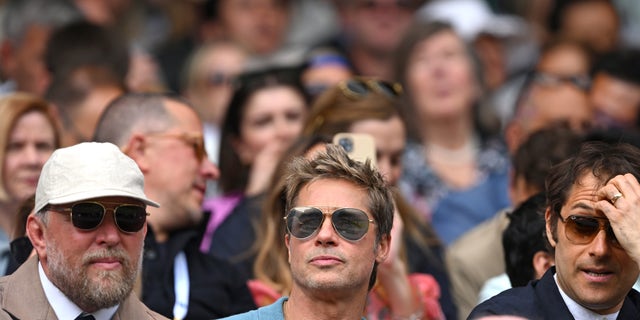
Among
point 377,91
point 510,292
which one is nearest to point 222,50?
point 377,91

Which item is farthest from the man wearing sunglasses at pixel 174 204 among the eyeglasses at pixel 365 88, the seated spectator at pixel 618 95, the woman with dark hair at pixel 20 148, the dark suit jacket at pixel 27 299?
the seated spectator at pixel 618 95

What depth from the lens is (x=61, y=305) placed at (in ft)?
19.4

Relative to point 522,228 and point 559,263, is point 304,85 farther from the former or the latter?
point 559,263

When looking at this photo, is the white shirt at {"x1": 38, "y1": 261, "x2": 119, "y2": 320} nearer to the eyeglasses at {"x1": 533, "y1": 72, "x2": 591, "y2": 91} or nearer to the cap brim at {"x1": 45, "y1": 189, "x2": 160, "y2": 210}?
the cap brim at {"x1": 45, "y1": 189, "x2": 160, "y2": 210}

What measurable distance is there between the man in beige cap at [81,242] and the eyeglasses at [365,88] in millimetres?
2997

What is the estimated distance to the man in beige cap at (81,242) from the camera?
5855mm

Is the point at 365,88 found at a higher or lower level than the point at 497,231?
higher

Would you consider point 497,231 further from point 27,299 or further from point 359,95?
point 27,299

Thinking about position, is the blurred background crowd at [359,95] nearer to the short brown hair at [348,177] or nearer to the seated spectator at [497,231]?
the seated spectator at [497,231]

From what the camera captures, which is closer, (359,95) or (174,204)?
(174,204)

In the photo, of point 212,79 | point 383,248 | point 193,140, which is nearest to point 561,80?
point 212,79

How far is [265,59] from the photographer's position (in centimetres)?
1153

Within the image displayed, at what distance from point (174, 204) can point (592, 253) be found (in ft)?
8.68

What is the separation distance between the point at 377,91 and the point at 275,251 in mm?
1590
